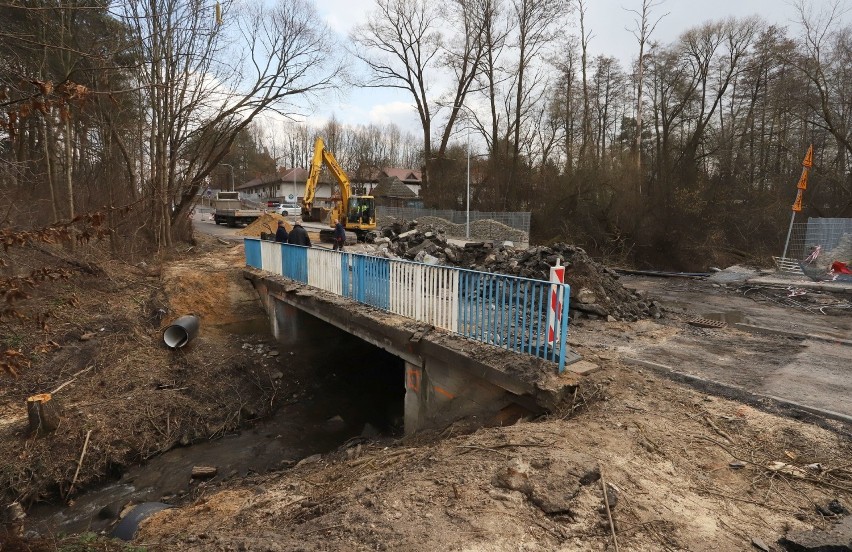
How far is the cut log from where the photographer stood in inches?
284

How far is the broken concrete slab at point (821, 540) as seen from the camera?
2.77m

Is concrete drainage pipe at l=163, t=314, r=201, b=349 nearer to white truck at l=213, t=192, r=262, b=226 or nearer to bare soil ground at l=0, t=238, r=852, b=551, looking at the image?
bare soil ground at l=0, t=238, r=852, b=551

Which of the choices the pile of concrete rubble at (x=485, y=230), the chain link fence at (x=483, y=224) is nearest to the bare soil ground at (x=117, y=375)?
the pile of concrete rubble at (x=485, y=230)

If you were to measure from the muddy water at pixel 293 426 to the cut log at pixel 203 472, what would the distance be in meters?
0.13

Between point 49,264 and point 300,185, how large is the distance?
2482 inches

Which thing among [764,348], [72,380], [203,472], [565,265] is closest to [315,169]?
[72,380]

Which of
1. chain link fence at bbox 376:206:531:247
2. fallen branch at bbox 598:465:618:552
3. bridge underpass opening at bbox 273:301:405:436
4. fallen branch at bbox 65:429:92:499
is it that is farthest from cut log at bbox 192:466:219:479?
chain link fence at bbox 376:206:531:247

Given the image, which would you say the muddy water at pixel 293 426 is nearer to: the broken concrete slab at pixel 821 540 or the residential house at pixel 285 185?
the broken concrete slab at pixel 821 540

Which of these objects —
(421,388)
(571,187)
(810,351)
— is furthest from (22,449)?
(571,187)

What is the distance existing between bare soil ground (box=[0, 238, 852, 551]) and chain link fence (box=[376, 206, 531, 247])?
1723 cm

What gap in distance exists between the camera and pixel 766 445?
411cm

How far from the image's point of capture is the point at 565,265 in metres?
9.78

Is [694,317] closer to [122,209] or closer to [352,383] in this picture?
[352,383]

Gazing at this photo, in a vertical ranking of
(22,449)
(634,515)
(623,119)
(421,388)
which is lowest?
(22,449)
